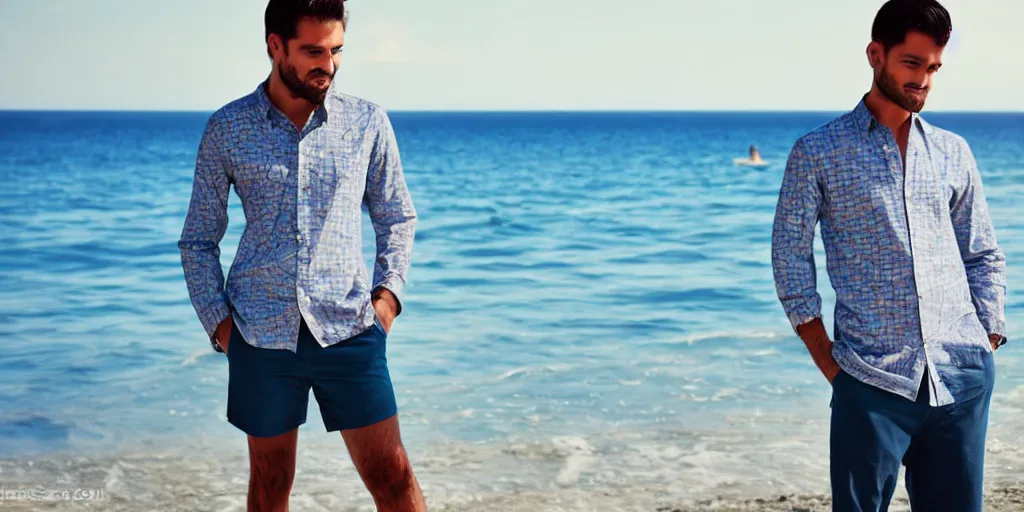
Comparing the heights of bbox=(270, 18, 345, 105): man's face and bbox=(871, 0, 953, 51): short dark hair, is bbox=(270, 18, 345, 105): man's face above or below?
below

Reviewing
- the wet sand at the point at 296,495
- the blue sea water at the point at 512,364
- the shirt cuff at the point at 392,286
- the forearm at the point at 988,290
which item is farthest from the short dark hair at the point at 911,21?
the blue sea water at the point at 512,364

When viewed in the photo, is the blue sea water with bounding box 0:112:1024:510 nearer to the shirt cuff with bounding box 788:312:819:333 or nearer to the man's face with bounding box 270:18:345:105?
the shirt cuff with bounding box 788:312:819:333

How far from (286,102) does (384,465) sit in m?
1.06

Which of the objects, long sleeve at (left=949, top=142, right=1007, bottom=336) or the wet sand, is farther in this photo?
the wet sand

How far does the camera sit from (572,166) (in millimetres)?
44375

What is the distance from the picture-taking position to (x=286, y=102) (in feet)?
10.9

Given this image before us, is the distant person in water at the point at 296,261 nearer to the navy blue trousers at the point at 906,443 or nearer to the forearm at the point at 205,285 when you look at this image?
the forearm at the point at 205,285

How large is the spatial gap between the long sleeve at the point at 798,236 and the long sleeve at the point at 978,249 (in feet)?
1.28

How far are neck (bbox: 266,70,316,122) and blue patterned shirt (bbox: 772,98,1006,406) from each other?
1.34m

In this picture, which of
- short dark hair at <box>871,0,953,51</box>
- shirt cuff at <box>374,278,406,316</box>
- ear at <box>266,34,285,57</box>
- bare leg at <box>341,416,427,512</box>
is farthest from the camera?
shirt cuff at <box>374,278,406,316</box>

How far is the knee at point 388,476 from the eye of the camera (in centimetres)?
335

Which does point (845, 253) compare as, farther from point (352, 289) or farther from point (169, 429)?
point (169, 429)

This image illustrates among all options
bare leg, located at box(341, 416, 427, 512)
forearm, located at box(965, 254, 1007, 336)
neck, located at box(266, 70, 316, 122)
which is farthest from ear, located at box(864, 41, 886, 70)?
bare leg, located at box(341, 416, 427, 512)

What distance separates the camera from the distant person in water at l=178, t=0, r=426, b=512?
3230 mm
